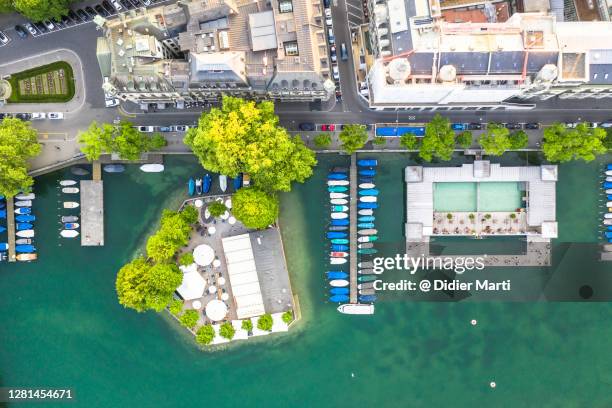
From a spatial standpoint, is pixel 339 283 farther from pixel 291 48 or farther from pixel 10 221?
pixel 10 221

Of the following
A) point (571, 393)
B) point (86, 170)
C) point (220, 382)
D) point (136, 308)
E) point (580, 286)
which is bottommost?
point (571, 393)

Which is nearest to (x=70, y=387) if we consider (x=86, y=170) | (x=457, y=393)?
(x=86, y=170)

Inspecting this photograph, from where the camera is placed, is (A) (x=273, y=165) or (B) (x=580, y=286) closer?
(A) (x=273, y=165)

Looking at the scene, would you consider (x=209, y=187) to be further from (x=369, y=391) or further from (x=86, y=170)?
(x=369, y=391)

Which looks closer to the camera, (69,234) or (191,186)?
(191,186)

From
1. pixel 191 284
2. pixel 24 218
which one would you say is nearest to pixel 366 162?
pixel 191 284

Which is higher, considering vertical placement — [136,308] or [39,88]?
[39,88]

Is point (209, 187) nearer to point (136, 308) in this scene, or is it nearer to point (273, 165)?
point (273, 165)
